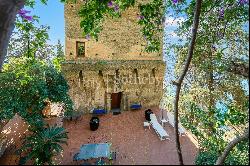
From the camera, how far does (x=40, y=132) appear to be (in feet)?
44.2

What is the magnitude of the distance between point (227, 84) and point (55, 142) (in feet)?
31.6

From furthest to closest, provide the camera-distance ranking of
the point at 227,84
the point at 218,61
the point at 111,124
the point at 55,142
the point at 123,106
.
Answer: the point at 123,106 → the point at 111,124 → the point at 227,84 → the point at 55,142 → the point at 218,61

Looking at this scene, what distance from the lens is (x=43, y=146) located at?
40.6ft

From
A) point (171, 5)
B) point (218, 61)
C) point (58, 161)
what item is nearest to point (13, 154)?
point (58, 161)

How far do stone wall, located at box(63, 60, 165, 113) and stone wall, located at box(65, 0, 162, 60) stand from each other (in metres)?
0.53

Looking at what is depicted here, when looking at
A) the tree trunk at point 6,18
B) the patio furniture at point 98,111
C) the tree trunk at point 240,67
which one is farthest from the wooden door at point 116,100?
the tree trunk at point 6,18

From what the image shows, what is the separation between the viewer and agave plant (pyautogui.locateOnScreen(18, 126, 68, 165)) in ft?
39.2

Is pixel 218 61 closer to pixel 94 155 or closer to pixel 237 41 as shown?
pixel 94 155

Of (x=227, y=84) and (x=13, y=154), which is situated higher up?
(x=227, y=84)

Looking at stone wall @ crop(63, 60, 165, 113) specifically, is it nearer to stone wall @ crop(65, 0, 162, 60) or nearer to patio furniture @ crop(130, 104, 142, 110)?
patio furniture @ crop(130, 104, 142, 110)

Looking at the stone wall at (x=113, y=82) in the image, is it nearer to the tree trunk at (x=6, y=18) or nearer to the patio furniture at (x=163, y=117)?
the patio furniture at (x=163, y=117)

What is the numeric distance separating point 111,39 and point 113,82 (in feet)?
10.6

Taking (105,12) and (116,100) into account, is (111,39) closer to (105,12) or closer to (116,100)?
(116,100)

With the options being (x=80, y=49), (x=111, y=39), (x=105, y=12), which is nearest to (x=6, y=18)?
(x=105, y=12)
